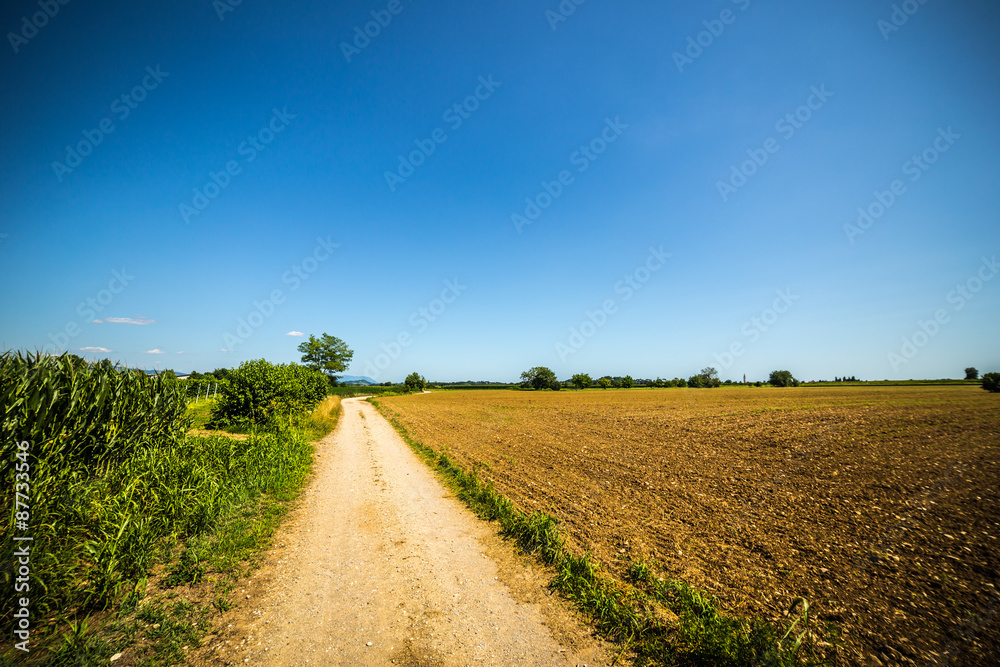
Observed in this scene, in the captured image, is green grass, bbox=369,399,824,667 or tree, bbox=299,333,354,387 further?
tree, bbox=299,333,354,387

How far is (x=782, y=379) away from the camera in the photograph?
409 feet

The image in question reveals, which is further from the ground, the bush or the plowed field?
the bush

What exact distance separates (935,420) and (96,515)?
40278mm

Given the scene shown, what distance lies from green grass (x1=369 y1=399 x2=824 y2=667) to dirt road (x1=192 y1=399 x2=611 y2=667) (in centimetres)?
35

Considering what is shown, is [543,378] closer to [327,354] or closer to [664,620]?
[327,354]

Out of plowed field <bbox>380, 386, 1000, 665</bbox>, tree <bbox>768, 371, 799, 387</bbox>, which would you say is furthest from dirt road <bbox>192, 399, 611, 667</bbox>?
tree <bbox>768, 371, 799, 387</bbox>

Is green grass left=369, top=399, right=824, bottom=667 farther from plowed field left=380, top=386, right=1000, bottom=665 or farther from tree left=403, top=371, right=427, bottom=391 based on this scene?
tree left=403, top=371, right=427, bottom=391

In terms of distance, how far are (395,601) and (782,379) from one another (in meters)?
159

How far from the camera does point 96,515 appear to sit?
5.29 m

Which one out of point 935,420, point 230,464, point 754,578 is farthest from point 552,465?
point 935,420

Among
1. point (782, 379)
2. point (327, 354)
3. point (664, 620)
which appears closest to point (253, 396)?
point (664, 620)

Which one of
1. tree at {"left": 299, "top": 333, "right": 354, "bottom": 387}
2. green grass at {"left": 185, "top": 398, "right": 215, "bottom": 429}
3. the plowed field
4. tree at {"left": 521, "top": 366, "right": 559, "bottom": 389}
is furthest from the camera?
tree at {"left": 521, "top": 366, "right": 559, "bottom": 389}

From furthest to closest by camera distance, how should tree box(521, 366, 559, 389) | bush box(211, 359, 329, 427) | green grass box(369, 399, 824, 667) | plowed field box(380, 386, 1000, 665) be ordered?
1. tree box(521, 366, 559, 389)
2. bush box(211, 359, 329, 427)
3. plowed field box(380, 386, 1000, 665)
4. green grass box(369, 399, 824, 667)

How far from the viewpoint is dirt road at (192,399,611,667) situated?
12.6 feet
